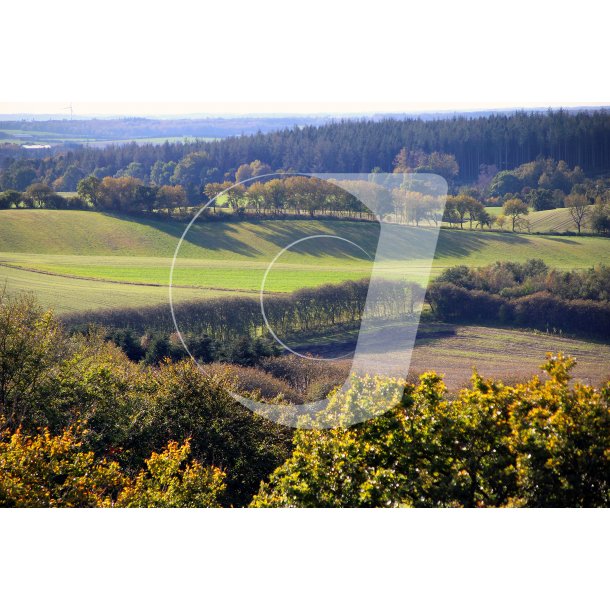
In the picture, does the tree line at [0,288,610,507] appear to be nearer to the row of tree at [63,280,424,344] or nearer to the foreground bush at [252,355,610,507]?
the foreground bush at [252,355,610,507]

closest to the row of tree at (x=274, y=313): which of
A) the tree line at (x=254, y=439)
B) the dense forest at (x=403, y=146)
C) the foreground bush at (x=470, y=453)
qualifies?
the tree line at (x=254, y=439)

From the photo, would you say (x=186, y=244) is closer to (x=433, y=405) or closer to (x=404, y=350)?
(x=404, y=350)

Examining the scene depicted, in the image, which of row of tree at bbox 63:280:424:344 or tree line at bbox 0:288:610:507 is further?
row of tree at bbox 63:280:424:344

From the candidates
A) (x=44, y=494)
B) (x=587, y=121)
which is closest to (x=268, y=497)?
(x=44, y=494)

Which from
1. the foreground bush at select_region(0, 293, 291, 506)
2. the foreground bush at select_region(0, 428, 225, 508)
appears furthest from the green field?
the foreground bush at select_region(0, 428, 225, 508)
